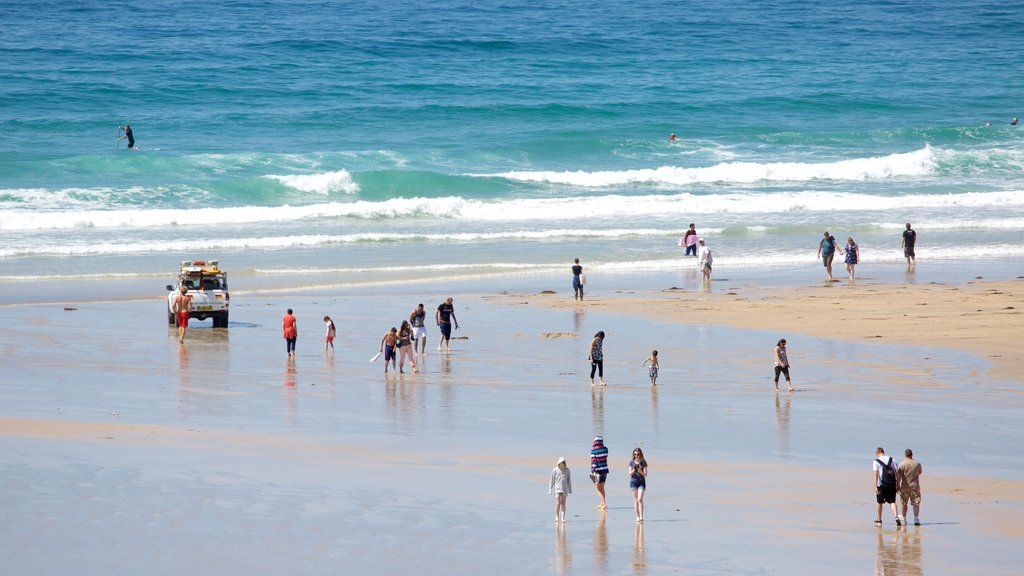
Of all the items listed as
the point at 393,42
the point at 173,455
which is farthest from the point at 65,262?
the point at 393,42

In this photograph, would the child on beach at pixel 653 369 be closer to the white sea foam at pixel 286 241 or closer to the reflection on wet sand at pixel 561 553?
the reflection on wet sand at pixel 561 553

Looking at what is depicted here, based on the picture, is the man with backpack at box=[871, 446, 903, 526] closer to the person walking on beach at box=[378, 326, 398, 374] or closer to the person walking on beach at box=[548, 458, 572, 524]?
the person walking on beach at box=[548, 458, 572, 524]

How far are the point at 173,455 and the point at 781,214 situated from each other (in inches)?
1301

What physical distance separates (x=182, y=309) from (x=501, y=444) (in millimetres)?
10065

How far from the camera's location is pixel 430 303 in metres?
27.9

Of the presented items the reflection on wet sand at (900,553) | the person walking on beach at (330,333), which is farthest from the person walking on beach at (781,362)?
the person walking on beach at (330,333)

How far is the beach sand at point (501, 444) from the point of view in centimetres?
1252

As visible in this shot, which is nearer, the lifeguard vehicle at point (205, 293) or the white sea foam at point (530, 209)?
the lifeguard vehicle at point (205, 293)

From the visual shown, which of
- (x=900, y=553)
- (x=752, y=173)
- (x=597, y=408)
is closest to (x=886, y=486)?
(x=900, y=553)

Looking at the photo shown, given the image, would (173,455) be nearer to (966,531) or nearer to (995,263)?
(966,531)

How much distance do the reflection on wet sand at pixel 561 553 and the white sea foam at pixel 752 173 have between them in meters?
38.0

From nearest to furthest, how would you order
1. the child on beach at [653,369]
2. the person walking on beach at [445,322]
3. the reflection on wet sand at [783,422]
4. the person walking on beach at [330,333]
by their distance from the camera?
1. the reflection on wet sand at [783,422]
2. the child on beach at [653,369]
3. the person walking on beach at [330,333]
4. the person walking on beach at [445,322]

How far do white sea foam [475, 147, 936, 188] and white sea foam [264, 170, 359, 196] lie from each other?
225 inches

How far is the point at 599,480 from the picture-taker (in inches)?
547
